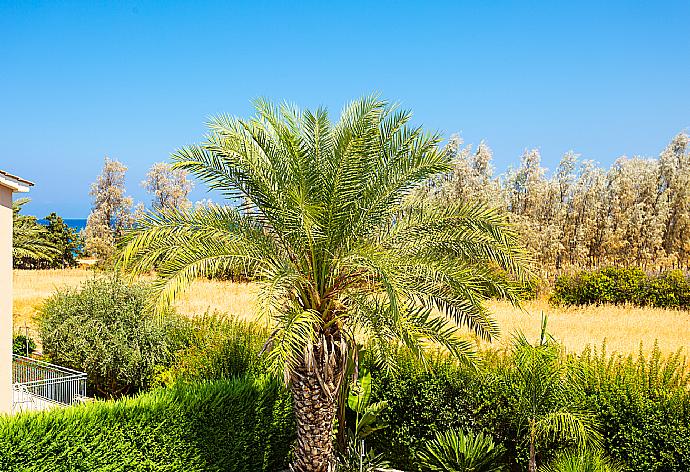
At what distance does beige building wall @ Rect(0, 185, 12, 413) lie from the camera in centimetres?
1190

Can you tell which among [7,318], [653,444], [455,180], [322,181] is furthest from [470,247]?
[455,180]

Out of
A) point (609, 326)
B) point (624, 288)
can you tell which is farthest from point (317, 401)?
point (624, 288)

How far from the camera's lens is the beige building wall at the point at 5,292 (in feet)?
39.0

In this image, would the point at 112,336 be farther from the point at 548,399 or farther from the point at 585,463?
the point at 585,463

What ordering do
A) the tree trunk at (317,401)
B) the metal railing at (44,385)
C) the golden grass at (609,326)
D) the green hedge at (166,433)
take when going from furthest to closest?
the metal railing at (44,385) < the golden grass at (609,326) < the tree trunk at (317,401) < the green hedge at (166,433)

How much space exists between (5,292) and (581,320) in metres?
11.9

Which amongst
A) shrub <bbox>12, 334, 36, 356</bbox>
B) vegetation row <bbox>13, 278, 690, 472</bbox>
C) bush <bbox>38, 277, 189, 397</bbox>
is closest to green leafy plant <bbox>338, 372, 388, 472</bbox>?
vegetation row <bbox>13, 278, 690, 472</bbox>

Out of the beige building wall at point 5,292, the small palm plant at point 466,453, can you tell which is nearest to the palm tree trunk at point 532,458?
the small palm plant at point 466,453

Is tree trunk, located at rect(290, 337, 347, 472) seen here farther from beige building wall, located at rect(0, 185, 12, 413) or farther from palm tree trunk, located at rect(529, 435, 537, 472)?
beige building wall, located at rect(0, 185, 12, 413)

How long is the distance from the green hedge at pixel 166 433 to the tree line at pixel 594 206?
19714 millimetres

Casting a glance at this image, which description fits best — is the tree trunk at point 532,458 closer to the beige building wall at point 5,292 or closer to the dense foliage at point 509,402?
the dense foliage at point 509,402

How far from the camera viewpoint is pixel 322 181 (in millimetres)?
8266

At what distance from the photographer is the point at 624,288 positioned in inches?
695

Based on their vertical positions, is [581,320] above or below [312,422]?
above
